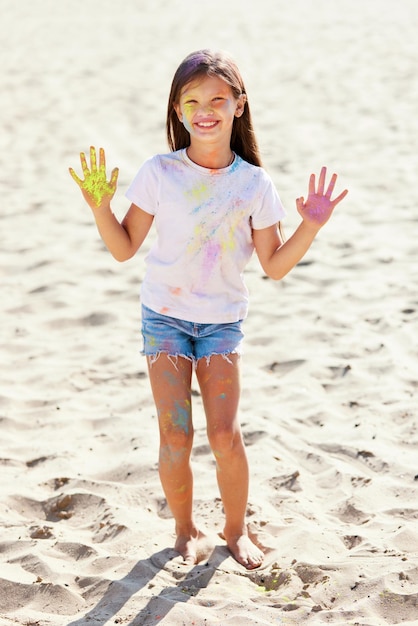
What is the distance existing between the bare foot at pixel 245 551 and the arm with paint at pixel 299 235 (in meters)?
0.93

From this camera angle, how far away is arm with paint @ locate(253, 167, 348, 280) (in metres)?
3.11

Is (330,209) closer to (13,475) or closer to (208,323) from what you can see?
(208,323)

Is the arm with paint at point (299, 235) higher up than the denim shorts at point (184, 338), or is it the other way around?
the arm with paint at point (299, 235)

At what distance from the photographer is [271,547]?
11.0 ft

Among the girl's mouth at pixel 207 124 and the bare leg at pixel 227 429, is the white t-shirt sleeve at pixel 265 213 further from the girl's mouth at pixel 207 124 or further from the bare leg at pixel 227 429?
the bare leg at pixel 227 429

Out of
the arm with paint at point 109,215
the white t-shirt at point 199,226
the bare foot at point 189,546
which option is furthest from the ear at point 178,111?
the bare foot at point 189,546

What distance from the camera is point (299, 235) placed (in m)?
3.12

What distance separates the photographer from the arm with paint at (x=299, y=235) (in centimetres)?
311

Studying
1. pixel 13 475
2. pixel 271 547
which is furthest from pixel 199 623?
pixel 13 475

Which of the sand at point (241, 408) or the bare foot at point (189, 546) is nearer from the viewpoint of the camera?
the sand at point (241, 408)

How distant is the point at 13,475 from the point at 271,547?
3.72ft

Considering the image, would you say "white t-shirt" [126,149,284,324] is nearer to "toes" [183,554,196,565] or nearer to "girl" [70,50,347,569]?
"girl" [70,50,347,569]

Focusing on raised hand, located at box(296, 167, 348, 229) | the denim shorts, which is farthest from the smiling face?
the denim shorts

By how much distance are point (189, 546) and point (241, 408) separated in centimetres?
120
